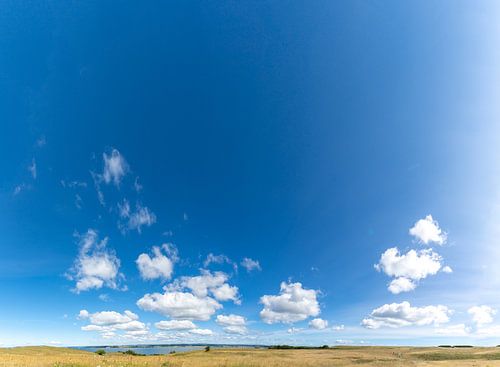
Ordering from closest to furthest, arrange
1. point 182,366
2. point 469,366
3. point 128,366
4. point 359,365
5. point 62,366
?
Answer: point 62,366
point 128,366
point 182,366
point 469,366
point 359,365

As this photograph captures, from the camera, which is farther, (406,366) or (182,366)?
(406,366)

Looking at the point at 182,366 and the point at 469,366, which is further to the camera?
the point at 469,366

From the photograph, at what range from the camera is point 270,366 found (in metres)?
37.1

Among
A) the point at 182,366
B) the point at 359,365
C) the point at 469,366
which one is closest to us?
the point at 182,366

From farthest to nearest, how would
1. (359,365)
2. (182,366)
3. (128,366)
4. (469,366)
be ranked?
(359,365) → (469,366) → (182,366) → (128,366)

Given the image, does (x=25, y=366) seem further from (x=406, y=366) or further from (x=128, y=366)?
(x=406, y=366)

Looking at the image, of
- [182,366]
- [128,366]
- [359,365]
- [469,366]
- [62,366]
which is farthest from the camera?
[359,365]

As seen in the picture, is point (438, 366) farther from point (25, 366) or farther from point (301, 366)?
point (25, 366)

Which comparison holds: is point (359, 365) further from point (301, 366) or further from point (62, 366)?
point (62, 366)

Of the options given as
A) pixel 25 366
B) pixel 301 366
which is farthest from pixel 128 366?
pixel 301 366

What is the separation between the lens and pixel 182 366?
36.9 meters

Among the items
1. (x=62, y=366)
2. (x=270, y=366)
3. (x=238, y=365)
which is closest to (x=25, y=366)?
(x=62, y=366)

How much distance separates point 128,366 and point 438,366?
42.8m

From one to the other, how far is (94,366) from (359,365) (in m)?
38.1
